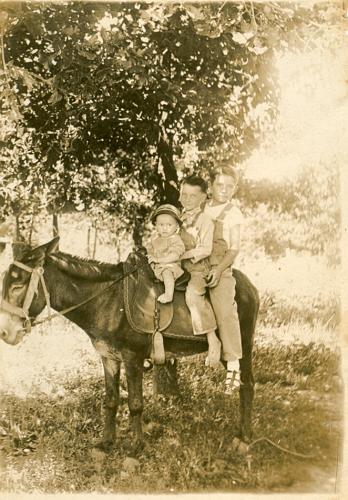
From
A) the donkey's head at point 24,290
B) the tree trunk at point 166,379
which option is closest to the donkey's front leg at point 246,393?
the tree trunk at point 166,379

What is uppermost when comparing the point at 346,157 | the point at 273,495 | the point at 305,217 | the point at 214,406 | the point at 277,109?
the point at 277,109

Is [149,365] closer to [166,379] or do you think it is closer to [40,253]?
[166,379]

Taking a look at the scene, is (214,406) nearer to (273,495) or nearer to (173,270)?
(273,495)

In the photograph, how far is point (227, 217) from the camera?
3668 millimetres

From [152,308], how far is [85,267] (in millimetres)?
541

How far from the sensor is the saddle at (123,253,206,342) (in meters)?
3.51

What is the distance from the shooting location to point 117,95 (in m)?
3.75

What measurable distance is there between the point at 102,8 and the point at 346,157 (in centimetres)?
209

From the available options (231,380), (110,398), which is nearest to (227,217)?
(231,380)

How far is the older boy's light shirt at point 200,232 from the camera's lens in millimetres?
3542

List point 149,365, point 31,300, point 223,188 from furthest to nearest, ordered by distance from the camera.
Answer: point 223,188
point 149,365
point 31,300

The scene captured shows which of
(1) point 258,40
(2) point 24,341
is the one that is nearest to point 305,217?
(1) point 258,40

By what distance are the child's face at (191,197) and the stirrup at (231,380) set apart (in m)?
1.21

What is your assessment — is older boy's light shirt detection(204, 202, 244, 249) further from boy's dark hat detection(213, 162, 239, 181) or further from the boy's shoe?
the boy's shoe
